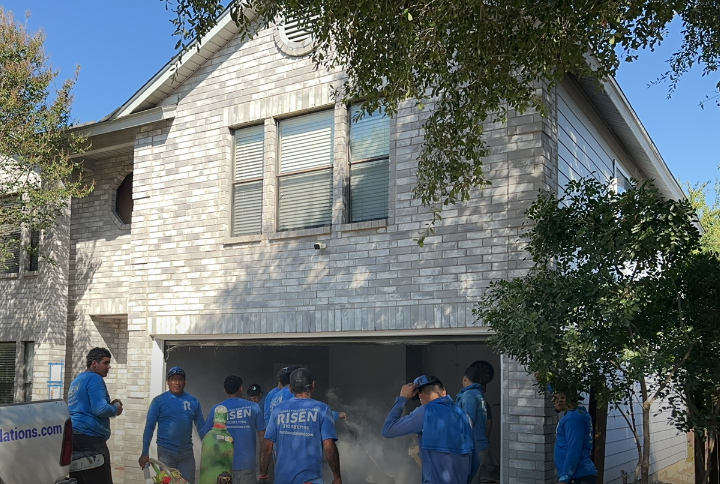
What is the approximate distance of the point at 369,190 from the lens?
35.2 ft

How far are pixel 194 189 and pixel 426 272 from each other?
4299 millimetres

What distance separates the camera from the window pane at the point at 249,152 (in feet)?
39.1

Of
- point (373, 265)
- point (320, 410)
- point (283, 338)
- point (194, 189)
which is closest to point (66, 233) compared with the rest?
point (194, 189)

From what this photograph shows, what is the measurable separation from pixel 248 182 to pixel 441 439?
5977 millimetres

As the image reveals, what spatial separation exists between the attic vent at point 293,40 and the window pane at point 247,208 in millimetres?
1960

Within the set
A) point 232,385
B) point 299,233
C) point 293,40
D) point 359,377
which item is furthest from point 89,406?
point 359,377

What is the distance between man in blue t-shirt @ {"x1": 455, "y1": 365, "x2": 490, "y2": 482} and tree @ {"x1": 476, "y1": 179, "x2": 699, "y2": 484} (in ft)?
7.63

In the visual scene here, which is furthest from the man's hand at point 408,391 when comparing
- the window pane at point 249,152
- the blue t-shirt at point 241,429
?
the window pane at point 249,152

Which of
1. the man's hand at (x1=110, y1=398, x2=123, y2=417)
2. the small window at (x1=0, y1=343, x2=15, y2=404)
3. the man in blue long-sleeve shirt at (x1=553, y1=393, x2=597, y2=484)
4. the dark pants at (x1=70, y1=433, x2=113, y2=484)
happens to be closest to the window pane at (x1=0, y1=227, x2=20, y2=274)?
the small window at (x1=0, y1=343, x2=15, y2=404)

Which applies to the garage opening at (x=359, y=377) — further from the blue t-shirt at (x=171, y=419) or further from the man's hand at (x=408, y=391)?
the man's hand at (x=408, y=391)

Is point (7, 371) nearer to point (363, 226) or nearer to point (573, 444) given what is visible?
point (363, 226)

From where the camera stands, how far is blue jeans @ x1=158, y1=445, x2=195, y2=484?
33.0 feet

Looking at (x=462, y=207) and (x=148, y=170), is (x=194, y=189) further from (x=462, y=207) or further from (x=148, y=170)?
(x=462, y=207)

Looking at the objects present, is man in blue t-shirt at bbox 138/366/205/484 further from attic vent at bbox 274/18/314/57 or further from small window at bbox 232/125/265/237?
attic vent at bbox 274/18/314/57
